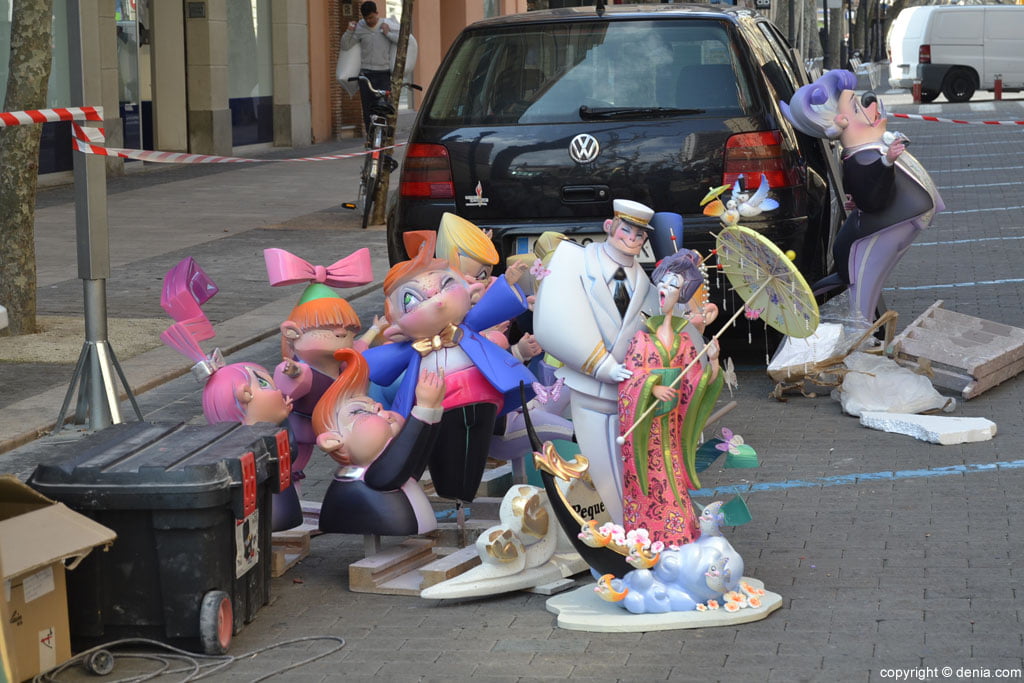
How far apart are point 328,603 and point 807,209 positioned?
394 cm

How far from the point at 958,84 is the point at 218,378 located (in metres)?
34.8

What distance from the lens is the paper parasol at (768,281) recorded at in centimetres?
455

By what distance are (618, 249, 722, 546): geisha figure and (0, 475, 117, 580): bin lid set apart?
1.54 metres

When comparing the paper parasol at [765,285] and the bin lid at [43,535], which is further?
the paper parasol at [765,285]

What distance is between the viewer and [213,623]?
434 centimetres

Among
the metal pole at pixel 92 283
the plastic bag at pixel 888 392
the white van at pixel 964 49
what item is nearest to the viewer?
the metal pole at pixel 92 283

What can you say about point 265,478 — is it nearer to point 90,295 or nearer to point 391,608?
point 391,608

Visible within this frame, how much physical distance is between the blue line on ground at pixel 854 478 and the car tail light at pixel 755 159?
193cm

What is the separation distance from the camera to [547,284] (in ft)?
15.3

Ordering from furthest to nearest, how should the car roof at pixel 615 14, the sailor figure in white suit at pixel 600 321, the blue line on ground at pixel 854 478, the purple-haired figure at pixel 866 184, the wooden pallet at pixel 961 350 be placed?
the car roof at pixel 615 14 → the wooden pallet at pixel 961 350 → the purple-haired figure at pixel 866 184 → the blue line on ground at pixel 854 478 → the sailor figure in white suit at pixel 600 321

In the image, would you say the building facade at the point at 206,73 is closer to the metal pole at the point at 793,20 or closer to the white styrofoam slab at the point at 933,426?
the white styrofoam slab at the point at 933,426


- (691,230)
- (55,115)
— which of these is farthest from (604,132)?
(55,115)

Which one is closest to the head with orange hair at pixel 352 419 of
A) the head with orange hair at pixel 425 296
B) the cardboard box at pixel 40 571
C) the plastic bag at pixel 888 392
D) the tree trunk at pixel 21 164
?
the head with orange hair at pixel 425 296

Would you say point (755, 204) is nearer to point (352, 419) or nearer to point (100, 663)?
point (352, 419)
